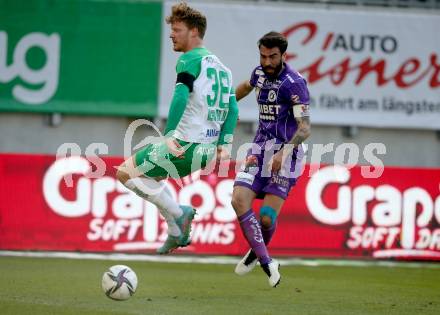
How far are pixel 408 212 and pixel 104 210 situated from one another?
4.10 metres

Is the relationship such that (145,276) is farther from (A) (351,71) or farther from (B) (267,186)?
(A) (351,71)

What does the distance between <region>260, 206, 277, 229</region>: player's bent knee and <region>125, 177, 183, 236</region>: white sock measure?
786 millimetres

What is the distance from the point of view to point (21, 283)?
1034cm

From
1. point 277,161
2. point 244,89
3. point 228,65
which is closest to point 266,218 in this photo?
point 277,161

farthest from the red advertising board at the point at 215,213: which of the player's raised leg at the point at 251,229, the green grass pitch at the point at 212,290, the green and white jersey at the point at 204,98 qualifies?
the green and white jersey at the point at 204,98

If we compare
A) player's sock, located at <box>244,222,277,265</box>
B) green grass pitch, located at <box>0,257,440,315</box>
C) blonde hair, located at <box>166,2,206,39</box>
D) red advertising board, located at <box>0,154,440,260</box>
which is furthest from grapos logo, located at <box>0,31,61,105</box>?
blonde hair, located at <box>166,2,206,39</box>

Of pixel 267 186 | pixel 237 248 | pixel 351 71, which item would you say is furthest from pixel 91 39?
pixel 267 186

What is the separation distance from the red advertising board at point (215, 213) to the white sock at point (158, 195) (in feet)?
15.2

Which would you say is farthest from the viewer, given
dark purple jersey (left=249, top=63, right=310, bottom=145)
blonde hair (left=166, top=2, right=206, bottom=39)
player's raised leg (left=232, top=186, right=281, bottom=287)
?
dark purple jersey (left=249, top=63, right=310, bottom=145)

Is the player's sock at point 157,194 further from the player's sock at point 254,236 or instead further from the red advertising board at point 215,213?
the red advertising board at point 215,213

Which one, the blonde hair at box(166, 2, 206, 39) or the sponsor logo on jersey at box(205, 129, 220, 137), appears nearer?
the blonde hair at box(166, 2, 206, 39)

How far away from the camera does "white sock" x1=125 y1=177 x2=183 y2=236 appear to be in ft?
31.9

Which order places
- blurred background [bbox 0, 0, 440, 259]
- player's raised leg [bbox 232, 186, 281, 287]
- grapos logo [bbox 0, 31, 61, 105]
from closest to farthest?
1. player's raised leg [bbox 232, 186, 281, 287]
2. grapos logo [bbox 0, 31, 61, 105]
3. blurred background [bbox 0, 0, 440, 259]

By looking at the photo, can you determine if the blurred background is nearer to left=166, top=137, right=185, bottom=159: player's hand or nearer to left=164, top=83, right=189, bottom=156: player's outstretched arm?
left=166, top=137, right=185, bottom=159: player's hand
